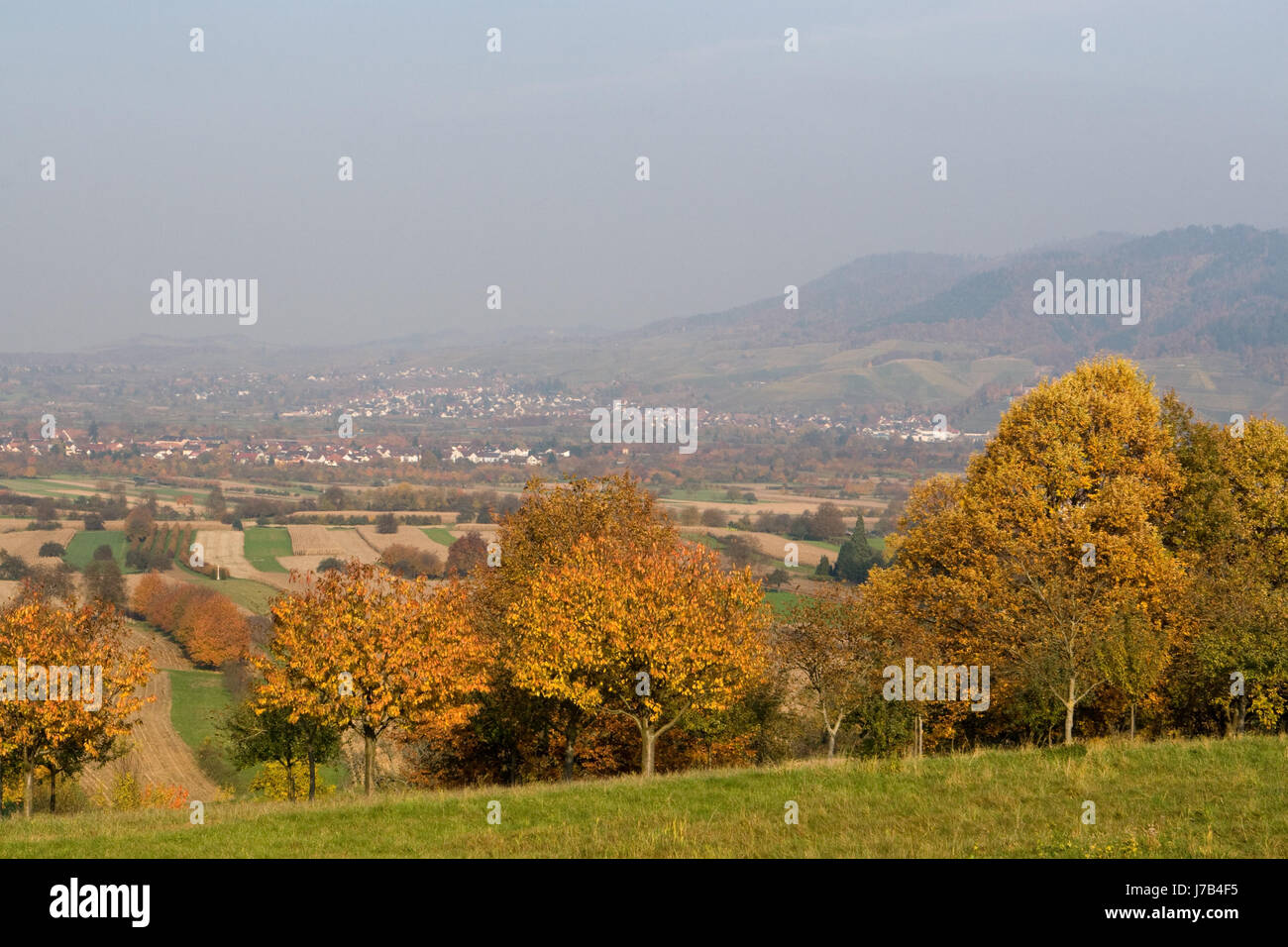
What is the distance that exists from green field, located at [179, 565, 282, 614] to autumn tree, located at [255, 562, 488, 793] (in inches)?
2725

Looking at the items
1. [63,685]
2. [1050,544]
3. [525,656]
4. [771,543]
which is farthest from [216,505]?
[1050,544]

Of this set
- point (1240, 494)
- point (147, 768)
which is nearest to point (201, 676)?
point (147, 768)

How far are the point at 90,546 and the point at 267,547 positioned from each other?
21.5 metres

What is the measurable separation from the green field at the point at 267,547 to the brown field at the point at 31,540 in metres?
21.9

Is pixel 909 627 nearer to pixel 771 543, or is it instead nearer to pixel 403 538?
pixel 771 543

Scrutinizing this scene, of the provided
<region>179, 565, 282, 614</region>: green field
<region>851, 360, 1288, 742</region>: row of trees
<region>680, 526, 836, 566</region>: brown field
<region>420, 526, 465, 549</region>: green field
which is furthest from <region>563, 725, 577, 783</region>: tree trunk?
<region>420, 526, 465, 549</region>: green field

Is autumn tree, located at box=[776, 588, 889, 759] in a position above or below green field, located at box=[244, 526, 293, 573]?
above

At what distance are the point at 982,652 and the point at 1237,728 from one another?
8.89m

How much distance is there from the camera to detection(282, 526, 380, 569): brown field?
434 ft

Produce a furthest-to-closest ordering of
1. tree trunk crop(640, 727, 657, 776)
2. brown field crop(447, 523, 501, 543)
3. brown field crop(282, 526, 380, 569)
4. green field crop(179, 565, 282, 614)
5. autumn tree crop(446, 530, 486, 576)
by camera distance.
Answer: brown field crop(447, 523, 501, 543)
brown field crop(282, 526, 380, 569)
autumn tree crop(446, 530, 486, 576)
green field crop(179, 565, 282, 614)
tree trunk crop(640, 727, 657, 776)

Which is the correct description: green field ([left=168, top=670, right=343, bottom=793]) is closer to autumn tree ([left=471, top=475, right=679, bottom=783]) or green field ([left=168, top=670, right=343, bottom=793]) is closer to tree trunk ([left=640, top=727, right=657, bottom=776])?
autumn tree ([left=471, top=475, right=679, bottom=783])

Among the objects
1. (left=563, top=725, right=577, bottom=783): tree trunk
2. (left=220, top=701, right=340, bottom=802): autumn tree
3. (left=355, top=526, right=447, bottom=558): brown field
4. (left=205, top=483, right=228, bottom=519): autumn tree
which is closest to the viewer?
(left=563, top=725, right=577, bottom=783): tree trunk

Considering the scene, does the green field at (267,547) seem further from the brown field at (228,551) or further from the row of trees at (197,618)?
the row of trees at (197,618)
